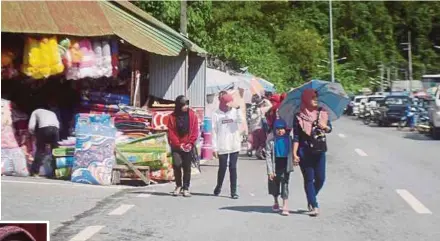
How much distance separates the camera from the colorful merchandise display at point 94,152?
1377 cm

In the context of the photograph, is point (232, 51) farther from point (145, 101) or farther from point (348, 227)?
point (348, 227)

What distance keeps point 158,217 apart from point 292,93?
8.11 ft

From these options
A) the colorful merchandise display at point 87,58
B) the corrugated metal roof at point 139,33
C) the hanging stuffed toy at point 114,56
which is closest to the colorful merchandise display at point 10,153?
the colorful merchandise display at point 87,58

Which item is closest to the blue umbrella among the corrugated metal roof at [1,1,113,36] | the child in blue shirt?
the child in blue shirt

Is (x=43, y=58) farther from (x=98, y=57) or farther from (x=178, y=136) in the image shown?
(x=178, y=136)

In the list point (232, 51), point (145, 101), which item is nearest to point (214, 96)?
point (145, 101)

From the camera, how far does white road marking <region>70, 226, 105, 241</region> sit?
8.46 m

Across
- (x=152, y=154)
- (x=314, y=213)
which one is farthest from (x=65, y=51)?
(x=314, y=213)

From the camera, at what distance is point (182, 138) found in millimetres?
12352

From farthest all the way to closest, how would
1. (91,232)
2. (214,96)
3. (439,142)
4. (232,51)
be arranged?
(232,51)
(439,142)
(214,96)
(91,232)

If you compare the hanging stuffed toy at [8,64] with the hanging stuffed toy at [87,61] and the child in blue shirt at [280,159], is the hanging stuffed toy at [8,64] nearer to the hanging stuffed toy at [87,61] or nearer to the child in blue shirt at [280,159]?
the hanging stuffed toy at [87,61]

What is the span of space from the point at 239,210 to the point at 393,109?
31.6 metres

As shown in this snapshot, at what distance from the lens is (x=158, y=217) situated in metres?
10.1

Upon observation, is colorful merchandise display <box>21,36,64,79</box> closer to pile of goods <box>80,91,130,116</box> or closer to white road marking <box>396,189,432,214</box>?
pile of goods <box>80,91,130,116</box>
